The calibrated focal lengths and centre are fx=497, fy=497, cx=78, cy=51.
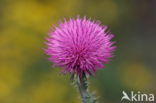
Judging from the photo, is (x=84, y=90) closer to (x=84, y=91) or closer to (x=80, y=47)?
(x=84, y=91)

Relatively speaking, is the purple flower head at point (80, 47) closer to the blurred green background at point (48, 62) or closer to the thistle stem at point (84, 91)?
the thistle stem at point (84, 91)

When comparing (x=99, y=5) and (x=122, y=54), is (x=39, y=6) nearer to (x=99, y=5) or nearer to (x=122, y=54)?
(x=99, y=5)

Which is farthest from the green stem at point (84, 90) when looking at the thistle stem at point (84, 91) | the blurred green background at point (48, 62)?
the blurred green background at point (48, 62)

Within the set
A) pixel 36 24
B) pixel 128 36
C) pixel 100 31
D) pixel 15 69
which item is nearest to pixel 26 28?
pixel 36 24

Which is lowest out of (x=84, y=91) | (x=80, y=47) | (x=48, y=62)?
(x=84, y=91)

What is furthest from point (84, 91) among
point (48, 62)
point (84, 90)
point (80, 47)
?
point (48, 62)
